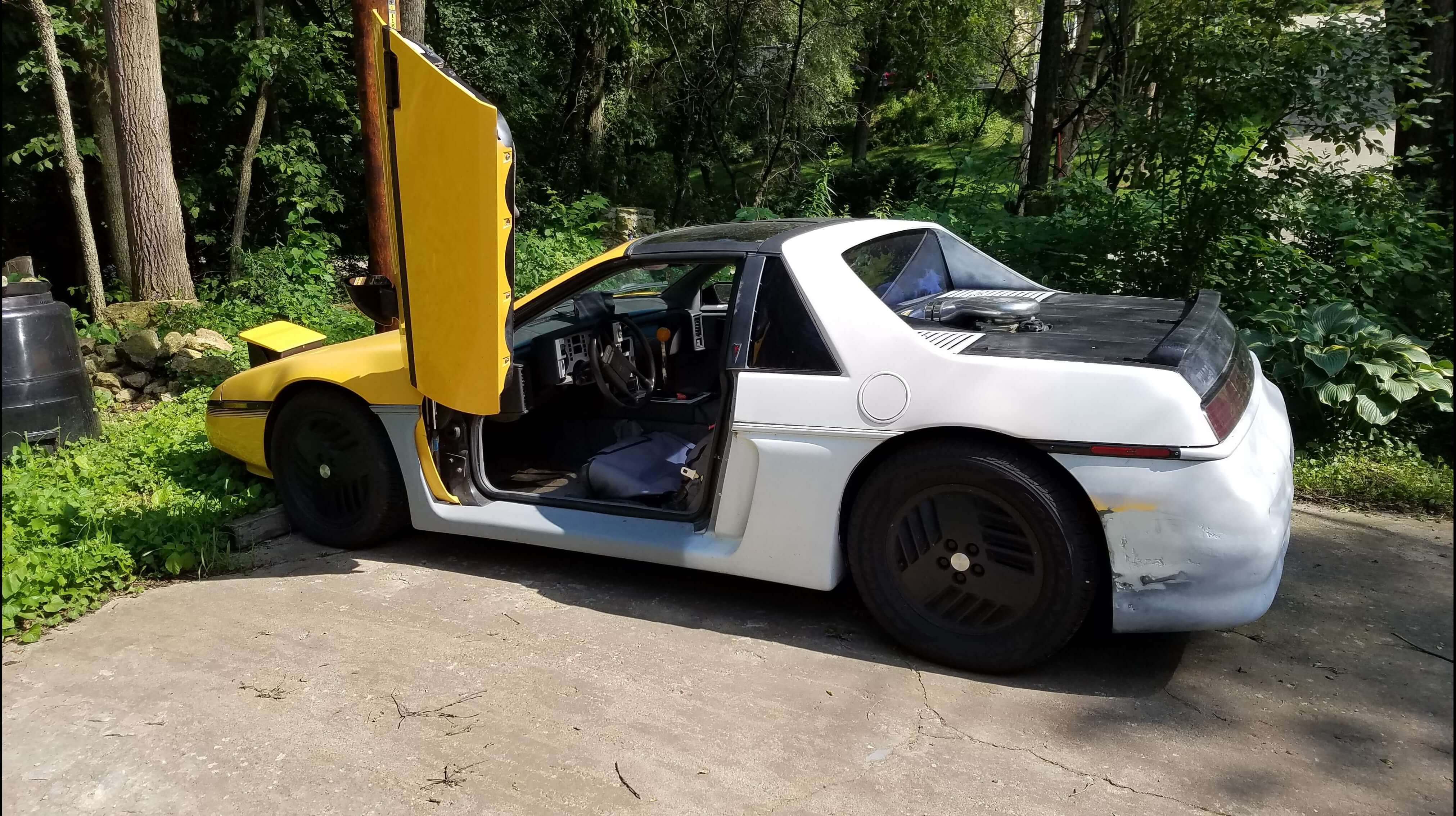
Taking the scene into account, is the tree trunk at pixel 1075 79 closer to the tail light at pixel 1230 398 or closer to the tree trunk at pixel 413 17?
the tree trunk at pixel 413 17

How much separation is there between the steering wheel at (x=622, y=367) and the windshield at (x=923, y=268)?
3.93 feet

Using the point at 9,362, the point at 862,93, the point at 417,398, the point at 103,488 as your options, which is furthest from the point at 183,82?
the point at 862,93

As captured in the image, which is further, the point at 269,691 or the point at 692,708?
the point at 269,691

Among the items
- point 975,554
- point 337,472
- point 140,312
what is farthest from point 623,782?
point 140,312

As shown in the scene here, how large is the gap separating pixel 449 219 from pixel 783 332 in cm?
129

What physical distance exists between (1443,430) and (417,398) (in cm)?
526

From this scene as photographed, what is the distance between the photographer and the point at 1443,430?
5.31 m

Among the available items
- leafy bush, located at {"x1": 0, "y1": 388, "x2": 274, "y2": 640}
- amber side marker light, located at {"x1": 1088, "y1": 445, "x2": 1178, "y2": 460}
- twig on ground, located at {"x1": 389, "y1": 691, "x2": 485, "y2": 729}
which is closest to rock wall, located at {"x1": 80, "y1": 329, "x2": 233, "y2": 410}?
leafy bush, located at {"x1": 0, "y1": 388, "x2": 274, "y2": 640}

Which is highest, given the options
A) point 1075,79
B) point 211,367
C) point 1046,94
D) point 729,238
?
point 1075,79

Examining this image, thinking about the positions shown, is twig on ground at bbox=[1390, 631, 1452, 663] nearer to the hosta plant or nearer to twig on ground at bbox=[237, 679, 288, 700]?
the hosta plant

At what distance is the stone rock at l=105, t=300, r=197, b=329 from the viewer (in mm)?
8703

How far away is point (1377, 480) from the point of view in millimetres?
4887

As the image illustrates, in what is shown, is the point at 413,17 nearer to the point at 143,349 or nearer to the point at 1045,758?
the point at 143,349

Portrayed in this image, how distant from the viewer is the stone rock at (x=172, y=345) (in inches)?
312
